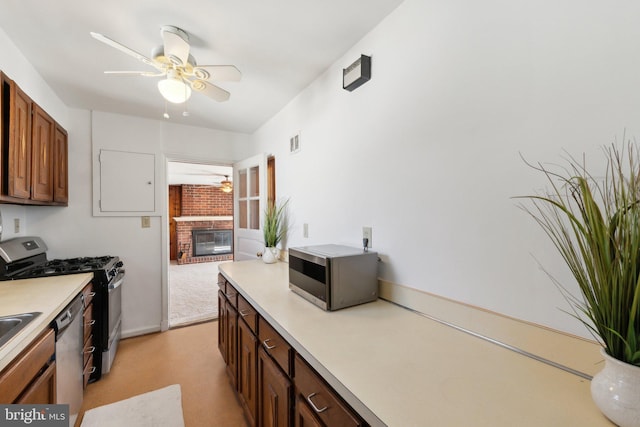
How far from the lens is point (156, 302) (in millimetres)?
3016

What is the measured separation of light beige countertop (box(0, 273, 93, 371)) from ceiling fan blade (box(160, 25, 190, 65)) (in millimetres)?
1453

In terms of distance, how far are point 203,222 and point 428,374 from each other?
287 inches

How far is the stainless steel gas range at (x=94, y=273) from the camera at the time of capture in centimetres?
195

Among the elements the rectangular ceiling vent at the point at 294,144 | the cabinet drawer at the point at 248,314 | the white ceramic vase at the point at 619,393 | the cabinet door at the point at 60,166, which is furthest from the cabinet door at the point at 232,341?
the cabinet door at the point at 60,166

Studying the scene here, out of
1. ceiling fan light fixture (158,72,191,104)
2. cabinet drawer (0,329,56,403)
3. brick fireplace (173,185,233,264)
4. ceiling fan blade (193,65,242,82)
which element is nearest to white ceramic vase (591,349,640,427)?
cabinet drawer (0,329,56,403)

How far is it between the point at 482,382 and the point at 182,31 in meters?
2.12

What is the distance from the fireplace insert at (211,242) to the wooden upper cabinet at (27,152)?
4.65m

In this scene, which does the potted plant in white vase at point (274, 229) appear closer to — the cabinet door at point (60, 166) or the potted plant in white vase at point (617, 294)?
the cabinet door at point (60, 166)

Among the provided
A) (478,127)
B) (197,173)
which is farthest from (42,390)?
(197,173)

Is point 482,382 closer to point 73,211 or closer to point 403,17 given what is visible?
point 403,17

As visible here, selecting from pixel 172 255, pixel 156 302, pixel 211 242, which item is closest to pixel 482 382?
pixel 156 302

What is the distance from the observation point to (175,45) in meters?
1.41

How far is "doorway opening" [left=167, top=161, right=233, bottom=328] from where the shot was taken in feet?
18.6

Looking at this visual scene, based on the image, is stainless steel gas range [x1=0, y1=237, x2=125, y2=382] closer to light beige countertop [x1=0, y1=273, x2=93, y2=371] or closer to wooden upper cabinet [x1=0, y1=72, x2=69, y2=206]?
light beige countertop [x1=0, y1=273, x2=93, y2=371]
